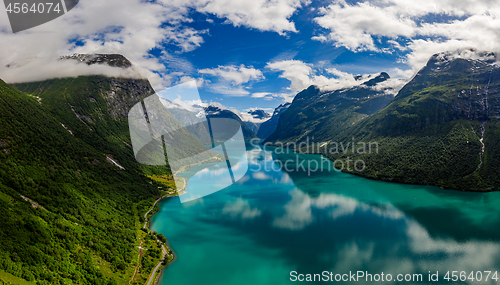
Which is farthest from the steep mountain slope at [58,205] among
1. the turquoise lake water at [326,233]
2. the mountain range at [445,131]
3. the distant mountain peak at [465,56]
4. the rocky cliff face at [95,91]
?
the distant mountain peak at [465,56]

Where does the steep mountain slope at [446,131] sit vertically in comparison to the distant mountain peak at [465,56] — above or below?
below

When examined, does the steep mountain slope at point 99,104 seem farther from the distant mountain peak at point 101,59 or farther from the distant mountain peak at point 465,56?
the distant mountain peak at point 465,56

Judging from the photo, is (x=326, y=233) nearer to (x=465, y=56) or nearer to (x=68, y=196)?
(x=68, y=196)

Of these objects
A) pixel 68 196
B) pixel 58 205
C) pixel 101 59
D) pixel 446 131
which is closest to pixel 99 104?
pixel 101 59

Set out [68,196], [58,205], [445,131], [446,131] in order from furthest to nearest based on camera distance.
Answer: [445,131], [446,131], [68,196], [58,205]

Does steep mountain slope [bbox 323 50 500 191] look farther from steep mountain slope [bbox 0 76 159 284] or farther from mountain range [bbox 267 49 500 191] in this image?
steep mountain slope [bbox 0 76 159 284]

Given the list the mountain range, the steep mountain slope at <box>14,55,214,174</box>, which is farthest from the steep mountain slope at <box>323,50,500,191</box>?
the steep mountain slope at <box>14,55,214,174</box>

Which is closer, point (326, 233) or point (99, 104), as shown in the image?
point (326, 233)
